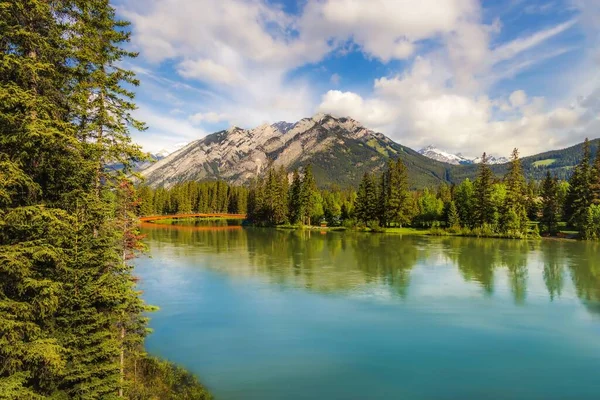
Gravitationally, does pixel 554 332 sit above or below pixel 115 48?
below

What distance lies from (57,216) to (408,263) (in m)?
40.7

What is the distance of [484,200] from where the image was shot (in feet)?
268

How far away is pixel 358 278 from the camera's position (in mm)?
37469

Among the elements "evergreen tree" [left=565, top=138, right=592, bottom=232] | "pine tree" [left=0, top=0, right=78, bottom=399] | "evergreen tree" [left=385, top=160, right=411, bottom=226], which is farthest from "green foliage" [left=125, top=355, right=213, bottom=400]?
"evergreen tree" [left=385, top=160, right=411, bottom=226]

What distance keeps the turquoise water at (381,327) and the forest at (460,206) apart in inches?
1270

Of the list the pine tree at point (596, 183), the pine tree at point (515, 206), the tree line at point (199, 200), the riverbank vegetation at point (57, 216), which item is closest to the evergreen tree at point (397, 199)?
the pine tree at point (515, 206)

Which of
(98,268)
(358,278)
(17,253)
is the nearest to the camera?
(17,253)

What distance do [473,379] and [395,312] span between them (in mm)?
9843

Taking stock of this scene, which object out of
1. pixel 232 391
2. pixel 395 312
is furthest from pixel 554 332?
pixel 232 391

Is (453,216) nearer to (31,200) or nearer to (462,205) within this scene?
(462,205)

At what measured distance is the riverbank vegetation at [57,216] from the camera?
1061 centimetres

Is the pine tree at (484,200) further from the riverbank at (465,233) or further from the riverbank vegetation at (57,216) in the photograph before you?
the riverbank vegetation at (57,216)

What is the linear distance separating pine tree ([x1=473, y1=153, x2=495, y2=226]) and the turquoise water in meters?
34.2

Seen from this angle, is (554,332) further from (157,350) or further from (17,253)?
(17,253)
